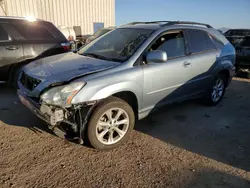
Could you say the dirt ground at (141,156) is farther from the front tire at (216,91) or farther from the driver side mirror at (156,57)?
→ the driver side mirror at (156,57)

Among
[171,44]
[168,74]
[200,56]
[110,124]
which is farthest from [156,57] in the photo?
[200,56]

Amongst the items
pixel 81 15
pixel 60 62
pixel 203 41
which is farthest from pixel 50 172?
pixel 81 15

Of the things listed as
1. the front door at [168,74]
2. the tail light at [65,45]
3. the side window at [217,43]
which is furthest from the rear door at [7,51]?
the side window at [217,43]

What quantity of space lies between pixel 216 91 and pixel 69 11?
42.6ft

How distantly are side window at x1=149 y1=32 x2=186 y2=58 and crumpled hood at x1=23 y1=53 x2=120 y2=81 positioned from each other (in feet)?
2.91

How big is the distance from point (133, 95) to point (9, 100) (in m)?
3.08

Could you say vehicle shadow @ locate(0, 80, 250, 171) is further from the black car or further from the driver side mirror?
the driver side mirror

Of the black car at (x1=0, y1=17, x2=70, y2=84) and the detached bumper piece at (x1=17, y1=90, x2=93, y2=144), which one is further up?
the black car at (x1=0, y1=17, x2=70, y2=84)

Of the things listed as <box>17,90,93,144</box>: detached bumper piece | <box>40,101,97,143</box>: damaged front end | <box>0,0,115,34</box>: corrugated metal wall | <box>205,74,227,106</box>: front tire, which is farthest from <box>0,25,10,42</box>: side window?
<box>0,0,115,34</box>: corrugated metal wall

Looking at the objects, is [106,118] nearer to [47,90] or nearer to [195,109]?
[47,90]

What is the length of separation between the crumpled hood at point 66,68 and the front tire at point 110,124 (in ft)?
1.62

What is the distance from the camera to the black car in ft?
16.5

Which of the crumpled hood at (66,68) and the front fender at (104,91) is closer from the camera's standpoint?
the front fender at (104,91)

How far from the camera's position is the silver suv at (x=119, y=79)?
278cm
